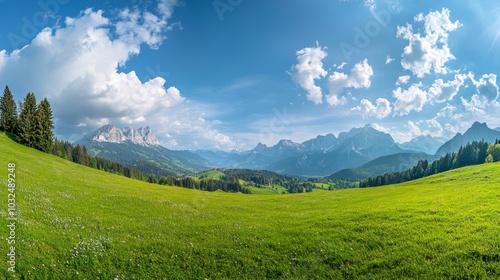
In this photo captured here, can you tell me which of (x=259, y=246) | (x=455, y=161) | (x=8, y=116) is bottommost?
(x=259, y=246)

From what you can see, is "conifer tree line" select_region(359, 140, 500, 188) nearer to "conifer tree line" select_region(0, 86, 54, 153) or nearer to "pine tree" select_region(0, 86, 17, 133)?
"conifer tree line" select_region(0, 86, 54, 153)

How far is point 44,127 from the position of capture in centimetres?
8444

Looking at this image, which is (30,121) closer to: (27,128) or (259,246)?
(27,128)

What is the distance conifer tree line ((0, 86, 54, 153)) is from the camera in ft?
264

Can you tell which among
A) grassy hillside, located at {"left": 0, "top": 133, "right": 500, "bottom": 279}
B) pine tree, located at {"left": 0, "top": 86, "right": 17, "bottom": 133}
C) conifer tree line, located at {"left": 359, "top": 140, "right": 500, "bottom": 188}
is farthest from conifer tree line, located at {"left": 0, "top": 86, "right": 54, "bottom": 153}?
conifer tree line, located at {"left": 359, "top": 140, "right": 500, "bottom": 188}

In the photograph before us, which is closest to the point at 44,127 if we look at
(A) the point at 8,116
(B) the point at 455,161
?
(A) the point at 8,116

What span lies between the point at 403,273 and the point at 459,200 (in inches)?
658

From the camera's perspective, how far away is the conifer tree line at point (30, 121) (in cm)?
8056

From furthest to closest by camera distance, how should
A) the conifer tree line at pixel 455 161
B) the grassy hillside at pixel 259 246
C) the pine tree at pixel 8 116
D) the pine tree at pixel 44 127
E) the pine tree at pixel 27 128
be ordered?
the conifer tree line at pixel 455 161, the pine tree at pixel 8 116, the pine tree at pixel 44 127, the pine tree at pixel 27 128, the grassy hillside at pixel 259 246

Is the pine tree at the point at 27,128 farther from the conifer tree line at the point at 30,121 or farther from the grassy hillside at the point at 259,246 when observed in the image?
the grassy hillside at the point at 259,246

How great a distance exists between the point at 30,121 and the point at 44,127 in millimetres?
4229

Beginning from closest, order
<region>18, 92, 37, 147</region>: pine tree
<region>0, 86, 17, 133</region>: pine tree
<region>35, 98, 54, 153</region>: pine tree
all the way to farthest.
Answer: <region>18, 92, 37, 147</region>: pine tree < <region>35, 98, 54, 153</region>: pine tree < <region>0, 86, 17, 133</region>: pine tree

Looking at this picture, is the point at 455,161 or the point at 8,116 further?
the point at 455,161

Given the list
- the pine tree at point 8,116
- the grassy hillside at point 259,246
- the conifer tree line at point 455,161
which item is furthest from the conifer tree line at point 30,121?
the conifer tree line at point 455,161
